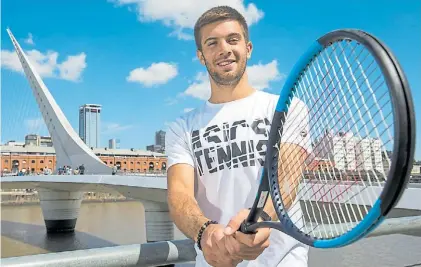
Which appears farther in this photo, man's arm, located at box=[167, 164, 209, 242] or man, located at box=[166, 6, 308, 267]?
man, located at box=[166, 6, 308, 267]

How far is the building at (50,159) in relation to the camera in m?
53.6

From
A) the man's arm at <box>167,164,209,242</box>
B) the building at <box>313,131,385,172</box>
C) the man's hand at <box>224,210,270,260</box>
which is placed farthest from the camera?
the man's arm at <box>167,164,209,242</box>

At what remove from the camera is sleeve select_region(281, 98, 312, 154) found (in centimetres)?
134

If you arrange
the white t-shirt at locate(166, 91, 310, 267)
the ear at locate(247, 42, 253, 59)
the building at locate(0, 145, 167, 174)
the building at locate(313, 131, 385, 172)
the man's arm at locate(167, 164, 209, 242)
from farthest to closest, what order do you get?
the building at locate(0, 145, 167, 174) < the ear at locate(247, 42, 253, 59) < the white t-shirt at locate(166, 91, 310, 267) < the man's arm at locate(167, 164, 209, 242) < the building at locate(313, 131, 385, 172)

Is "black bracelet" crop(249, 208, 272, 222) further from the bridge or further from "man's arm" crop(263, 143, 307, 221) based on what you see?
the bridge

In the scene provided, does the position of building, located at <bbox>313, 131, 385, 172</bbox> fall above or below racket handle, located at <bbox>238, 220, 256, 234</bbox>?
above

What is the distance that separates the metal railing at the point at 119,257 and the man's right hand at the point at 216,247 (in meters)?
0.47

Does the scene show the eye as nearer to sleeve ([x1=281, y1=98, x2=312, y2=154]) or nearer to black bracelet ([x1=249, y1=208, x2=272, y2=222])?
sleeve ([x1=281, y1=98, x2=312, y2=154])

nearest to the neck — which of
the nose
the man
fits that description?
the man

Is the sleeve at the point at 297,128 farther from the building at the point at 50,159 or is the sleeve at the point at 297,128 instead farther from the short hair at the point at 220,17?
the building at the point at 50,159

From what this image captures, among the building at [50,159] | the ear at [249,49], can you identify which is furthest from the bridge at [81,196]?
the building at [50,159]

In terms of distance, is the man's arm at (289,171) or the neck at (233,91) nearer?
the man's arm at (289,171)

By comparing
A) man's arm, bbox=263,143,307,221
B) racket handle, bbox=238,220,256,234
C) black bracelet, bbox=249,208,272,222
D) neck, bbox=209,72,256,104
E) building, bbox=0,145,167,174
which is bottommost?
racket handle, bbox=238,220,256,234

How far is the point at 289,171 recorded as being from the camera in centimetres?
134
